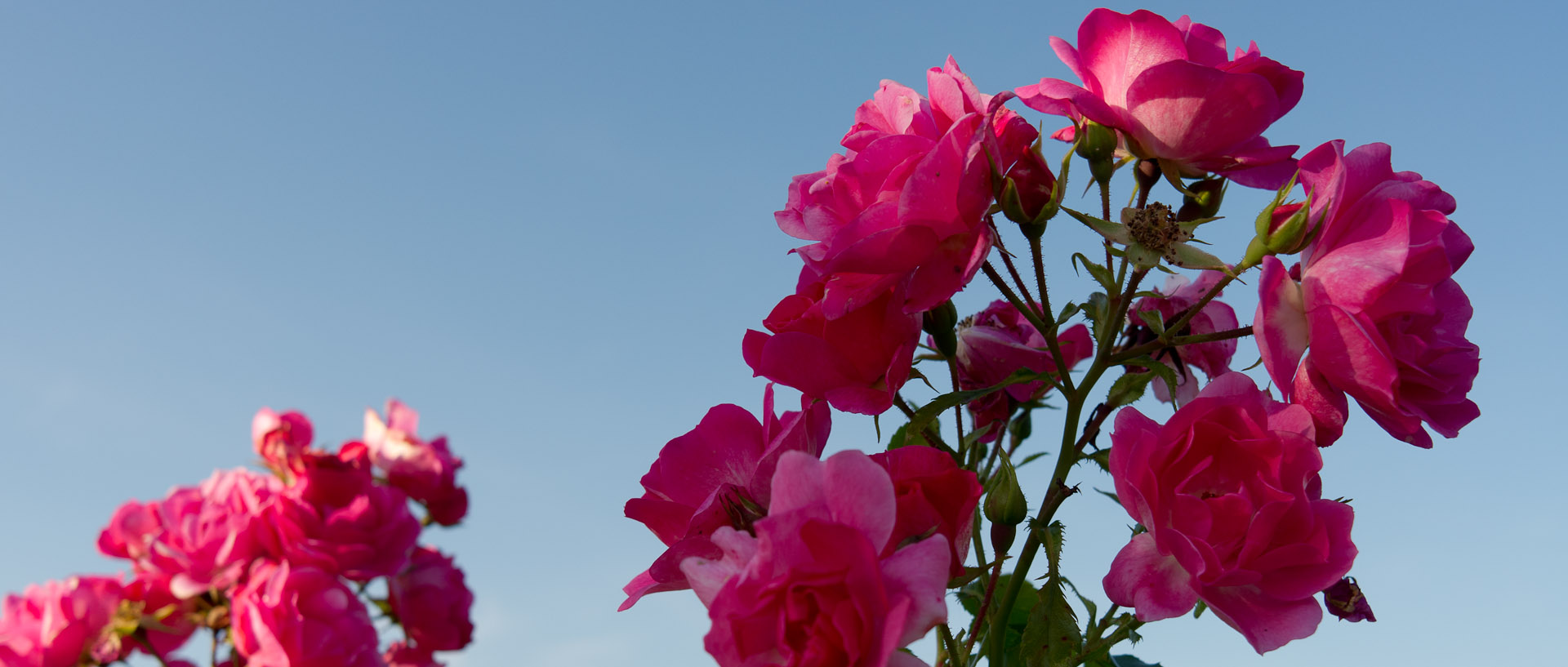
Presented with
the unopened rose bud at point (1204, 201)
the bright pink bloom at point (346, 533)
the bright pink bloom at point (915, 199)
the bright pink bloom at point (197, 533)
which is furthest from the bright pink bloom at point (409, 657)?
the unopened rose bud at point (1204, 201)

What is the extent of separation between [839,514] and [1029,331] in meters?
0.77

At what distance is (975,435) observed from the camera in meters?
1.43

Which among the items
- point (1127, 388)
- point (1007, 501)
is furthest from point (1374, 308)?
point (1007, 501)

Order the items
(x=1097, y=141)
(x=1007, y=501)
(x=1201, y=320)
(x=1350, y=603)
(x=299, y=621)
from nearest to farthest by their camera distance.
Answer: (x=1007, y=501)
(x=1097, y=141)
(x=1350, y=603)
(x=1201, y=320)
(x=299, y=621)

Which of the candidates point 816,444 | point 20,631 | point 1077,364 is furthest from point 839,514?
point 20,631

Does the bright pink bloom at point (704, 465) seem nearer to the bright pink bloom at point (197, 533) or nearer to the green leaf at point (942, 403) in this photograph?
the green leaf at point (942, 403)

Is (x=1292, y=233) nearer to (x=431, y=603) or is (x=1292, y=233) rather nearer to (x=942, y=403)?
(x=942, y=403)

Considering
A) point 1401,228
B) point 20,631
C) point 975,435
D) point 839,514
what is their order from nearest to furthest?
point 839,514 → point 1401,228 → point 975,435 → point 20,631

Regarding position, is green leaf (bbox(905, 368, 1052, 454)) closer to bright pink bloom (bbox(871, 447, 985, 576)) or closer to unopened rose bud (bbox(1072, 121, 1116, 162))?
bright pink bloom (bbox(871, 447, 985, 576))

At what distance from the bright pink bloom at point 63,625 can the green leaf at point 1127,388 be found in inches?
92.9

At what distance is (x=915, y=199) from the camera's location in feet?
3.65

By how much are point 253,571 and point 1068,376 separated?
2.02m

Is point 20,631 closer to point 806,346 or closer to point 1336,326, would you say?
point 806,346

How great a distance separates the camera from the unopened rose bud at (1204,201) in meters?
1.32
